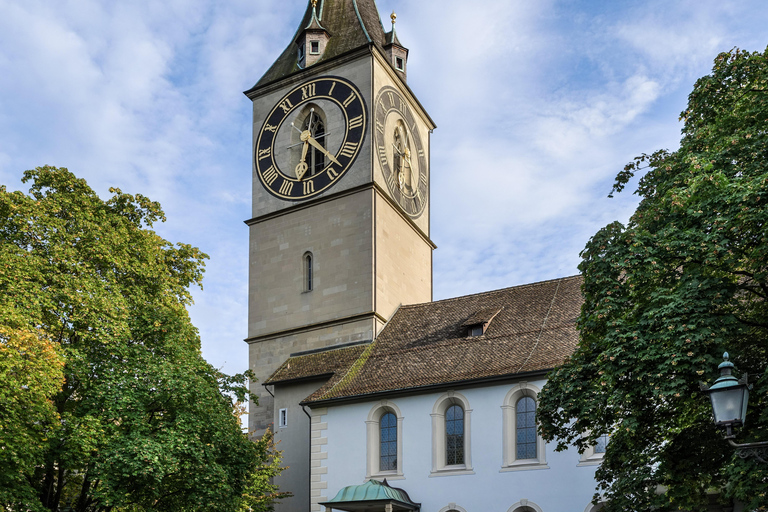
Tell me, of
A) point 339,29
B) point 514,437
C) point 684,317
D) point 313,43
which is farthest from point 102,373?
point 339,29

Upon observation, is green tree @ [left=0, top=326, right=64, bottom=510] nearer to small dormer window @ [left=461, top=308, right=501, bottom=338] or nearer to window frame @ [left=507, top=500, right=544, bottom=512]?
window frame @ [left=507, top=500, right=544, bottom=512]

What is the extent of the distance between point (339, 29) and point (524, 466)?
67.5ft

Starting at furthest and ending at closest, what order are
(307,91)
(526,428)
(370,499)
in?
(307,91) → (526,428) → (370,499)

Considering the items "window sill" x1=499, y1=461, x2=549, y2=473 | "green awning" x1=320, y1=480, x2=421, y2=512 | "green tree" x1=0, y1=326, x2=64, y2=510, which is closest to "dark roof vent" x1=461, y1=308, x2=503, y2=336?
"window sill" x1=499, y1=461, x2=549, y2=473

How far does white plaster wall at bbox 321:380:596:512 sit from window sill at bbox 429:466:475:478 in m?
0.08

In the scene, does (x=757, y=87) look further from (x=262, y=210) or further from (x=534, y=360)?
(x=262, y=210)

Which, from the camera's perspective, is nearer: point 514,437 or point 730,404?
point 730,404

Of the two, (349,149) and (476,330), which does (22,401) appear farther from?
(349,149)

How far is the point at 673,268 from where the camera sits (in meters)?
13.9

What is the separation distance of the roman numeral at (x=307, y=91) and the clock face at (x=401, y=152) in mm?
2853

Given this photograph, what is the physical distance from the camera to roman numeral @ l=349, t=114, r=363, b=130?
109 feet

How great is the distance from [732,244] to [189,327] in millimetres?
13926

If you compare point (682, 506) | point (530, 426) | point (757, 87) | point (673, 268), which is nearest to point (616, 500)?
point (682, 506)

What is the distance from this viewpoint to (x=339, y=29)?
119ft
